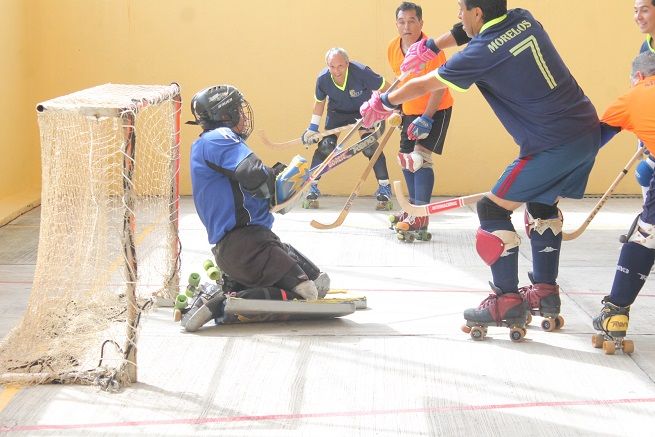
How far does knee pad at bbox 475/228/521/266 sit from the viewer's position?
18.1ft

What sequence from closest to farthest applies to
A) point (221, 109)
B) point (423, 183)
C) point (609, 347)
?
1. point (609, 347)
2. point (221, 109)
3. point (423, 183)

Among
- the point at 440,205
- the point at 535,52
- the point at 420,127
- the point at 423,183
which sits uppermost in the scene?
the point at 535,52

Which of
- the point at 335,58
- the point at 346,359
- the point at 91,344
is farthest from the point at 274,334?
the point at 335,58

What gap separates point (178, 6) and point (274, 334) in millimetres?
6006

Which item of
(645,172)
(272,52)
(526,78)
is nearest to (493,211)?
(526,78)

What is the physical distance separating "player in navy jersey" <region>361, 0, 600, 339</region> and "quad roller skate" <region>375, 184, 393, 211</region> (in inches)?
166

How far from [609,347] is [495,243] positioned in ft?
2.57

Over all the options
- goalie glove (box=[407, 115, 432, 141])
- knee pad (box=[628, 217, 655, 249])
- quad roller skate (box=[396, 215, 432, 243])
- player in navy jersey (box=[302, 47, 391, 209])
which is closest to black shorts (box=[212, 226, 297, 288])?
knee pad (box=[628, 217, 655, 249])

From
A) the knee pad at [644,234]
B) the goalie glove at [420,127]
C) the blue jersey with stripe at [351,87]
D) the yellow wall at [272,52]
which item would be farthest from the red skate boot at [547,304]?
the yellow wall at [272,52]

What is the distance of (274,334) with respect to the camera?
18.8 ft

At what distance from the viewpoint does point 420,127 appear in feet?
26.1

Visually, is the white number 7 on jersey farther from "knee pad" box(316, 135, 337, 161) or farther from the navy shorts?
"knee pad" box(316, 135, 337, 161)

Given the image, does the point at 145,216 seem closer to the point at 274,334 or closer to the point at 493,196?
the point at 274,334

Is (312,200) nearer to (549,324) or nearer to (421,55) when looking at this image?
(421,55)
